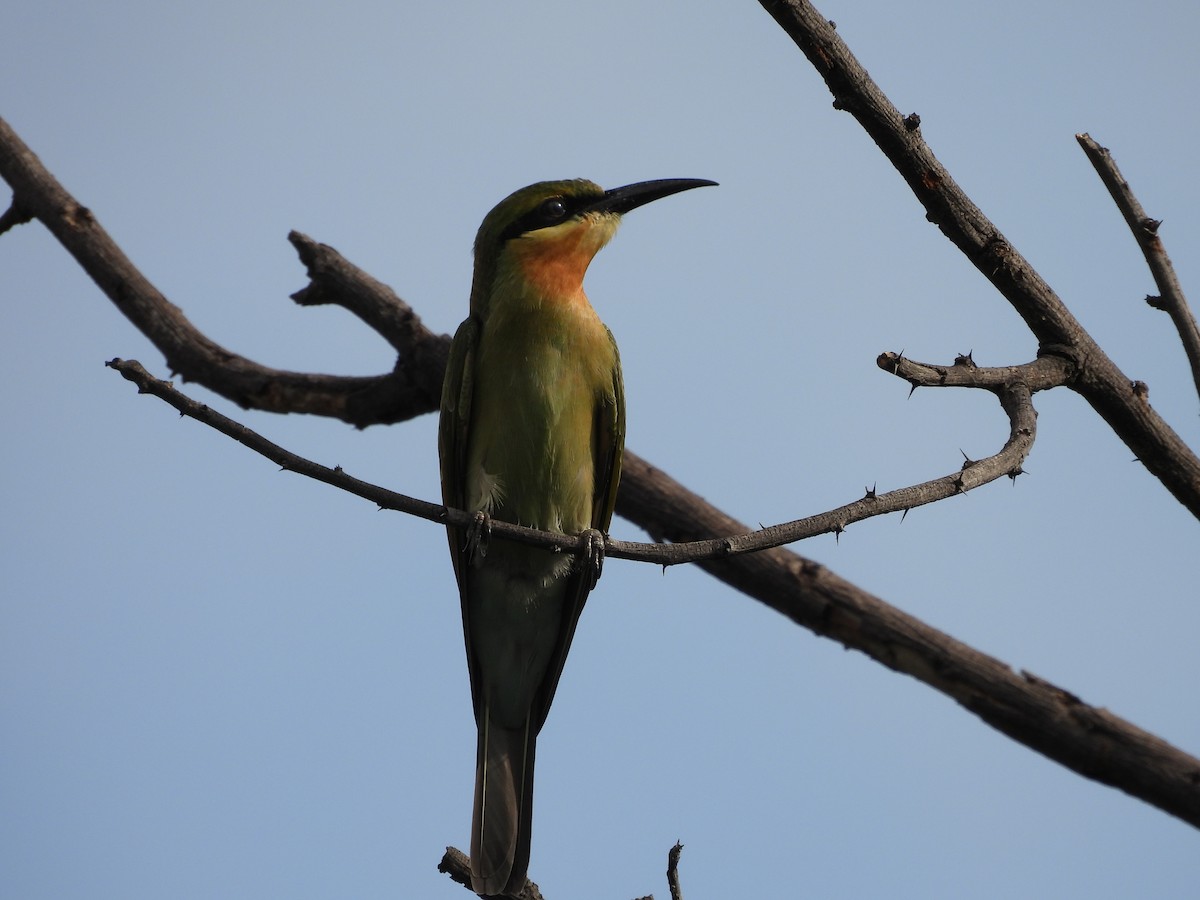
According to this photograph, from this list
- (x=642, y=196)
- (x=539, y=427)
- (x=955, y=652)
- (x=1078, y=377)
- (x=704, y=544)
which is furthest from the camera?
(x=955, y=652)

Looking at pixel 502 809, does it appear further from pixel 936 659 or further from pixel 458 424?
pixel 936 659

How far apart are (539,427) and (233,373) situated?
9.59 feet

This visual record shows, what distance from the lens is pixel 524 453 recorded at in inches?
206

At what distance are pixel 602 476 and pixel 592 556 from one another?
71cm

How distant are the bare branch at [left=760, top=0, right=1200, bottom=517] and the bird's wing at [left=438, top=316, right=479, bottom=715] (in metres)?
2.21

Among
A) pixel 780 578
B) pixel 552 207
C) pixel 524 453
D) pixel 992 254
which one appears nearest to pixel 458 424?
pixel 524 453

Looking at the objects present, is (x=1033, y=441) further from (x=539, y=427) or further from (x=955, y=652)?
(x=955, y=652)

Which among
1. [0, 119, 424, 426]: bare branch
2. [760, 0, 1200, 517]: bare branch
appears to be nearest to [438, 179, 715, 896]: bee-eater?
[0, 119, 424, 426]: bare branch

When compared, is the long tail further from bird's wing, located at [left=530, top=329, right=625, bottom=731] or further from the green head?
the green head

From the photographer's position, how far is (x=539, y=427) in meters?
5.24

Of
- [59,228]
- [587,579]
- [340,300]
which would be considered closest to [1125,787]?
[587,579]

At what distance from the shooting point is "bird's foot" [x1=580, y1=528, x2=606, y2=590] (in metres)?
4.79

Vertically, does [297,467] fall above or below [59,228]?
below

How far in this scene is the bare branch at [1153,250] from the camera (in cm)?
404
